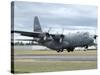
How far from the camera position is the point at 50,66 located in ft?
10.3

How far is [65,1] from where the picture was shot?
128 inches

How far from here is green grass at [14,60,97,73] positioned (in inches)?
119

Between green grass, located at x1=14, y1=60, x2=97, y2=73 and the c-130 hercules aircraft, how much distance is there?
0.60ft

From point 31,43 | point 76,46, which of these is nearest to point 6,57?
point 31,43

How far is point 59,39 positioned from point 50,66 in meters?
0.36

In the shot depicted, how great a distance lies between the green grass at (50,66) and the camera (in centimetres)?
301

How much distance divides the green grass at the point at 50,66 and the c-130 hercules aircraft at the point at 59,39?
0.60 feet

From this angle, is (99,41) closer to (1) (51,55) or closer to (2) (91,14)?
(2) (91,14)

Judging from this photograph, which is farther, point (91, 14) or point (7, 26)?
point (91, 14)

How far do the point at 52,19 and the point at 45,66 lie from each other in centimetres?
60

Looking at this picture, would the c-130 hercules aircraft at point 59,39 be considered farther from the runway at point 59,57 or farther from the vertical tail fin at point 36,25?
the runway at point 59,57

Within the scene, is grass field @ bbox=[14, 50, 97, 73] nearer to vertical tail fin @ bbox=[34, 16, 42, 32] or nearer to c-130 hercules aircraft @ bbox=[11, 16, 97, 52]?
c-130 hercules aircraft @ bbox=[11, 16, 97, 52]

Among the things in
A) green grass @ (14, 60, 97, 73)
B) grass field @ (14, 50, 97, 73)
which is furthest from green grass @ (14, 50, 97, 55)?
green grass @ (14, 60, 97, 73)

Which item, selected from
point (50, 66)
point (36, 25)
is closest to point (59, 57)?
point (50, 66)
